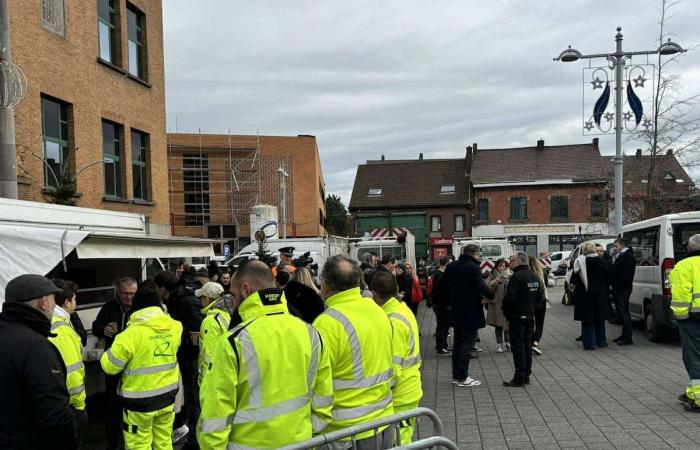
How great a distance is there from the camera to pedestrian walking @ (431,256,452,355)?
1073cm

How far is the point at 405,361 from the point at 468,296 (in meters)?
4.25

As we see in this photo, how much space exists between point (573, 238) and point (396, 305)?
153 ft

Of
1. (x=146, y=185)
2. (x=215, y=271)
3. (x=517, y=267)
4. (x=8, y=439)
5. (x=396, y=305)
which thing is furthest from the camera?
(x=146, y=185)

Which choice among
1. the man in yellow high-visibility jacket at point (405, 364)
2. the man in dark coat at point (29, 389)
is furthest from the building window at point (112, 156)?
the man in dark coat at point (29, 389)

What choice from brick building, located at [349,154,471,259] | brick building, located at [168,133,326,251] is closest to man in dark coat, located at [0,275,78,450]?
brick building, located at [168,133,326,251]

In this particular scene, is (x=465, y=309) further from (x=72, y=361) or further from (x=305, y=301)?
(x=72, y=361)

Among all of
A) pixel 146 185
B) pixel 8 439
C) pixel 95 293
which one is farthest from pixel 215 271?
pixel 146 185

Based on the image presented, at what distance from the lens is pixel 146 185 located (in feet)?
66.5

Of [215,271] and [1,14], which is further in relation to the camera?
[215,271]

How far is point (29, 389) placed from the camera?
316cm

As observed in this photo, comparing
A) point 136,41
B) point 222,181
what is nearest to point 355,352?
point 136,41

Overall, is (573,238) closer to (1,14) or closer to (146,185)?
(146,185)

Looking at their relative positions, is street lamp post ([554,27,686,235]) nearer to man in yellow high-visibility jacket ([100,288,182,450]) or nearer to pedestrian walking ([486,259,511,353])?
pedestrian walking ([486,259,511,353])

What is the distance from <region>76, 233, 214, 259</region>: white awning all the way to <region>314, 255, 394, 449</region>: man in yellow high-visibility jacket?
378cm
